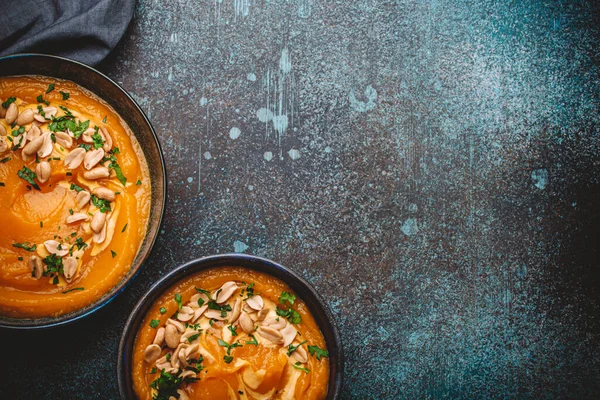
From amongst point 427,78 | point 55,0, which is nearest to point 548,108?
point 427,78

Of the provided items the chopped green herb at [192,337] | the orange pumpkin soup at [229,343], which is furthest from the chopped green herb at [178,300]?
the chopped green herb at [192,337]

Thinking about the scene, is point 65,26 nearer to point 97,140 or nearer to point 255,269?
point 97,140

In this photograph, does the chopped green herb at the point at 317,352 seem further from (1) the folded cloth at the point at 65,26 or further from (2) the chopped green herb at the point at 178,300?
(1) the folded cloth at the point at 65,26

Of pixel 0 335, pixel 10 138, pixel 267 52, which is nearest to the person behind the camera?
pixel 10 138

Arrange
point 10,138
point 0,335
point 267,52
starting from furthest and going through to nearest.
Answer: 1. point 267,52
2. point 0,335
3. point 10,138

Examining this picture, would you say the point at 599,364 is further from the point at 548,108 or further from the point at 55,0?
the point at 55,0

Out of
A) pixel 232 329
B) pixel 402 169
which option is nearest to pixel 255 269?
pixel 232 329

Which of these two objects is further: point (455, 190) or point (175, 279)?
point (455, 190)

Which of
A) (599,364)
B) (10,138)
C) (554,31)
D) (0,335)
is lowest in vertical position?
(599,364)
